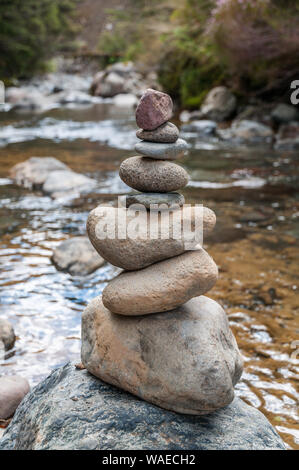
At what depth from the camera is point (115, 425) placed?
256 cm

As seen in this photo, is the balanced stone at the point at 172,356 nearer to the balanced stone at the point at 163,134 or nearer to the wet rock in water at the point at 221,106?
the balanced stone at the point at 163,134

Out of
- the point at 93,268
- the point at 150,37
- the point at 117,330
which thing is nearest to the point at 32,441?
the point at 117,330

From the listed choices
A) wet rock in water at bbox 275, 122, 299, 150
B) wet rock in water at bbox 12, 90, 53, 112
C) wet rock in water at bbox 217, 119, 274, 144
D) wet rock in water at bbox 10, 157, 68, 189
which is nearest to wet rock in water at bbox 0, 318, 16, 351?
wet rock in water at bbox 10, 157, 68, 189

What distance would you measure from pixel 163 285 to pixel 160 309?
6.0 inches

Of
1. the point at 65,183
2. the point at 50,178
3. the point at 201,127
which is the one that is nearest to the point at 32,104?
the point at 201,127

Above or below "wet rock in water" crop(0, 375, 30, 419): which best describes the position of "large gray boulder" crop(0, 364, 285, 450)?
above

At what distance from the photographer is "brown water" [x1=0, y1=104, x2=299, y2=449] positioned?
13.3 ft

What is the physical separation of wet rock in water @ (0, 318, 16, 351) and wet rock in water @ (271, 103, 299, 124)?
38.0ft

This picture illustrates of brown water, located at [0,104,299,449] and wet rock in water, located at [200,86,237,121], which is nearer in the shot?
brown water, located at [0,104,299,449]

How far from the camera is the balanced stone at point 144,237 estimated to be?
9.22 feet

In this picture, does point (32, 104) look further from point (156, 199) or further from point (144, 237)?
point (144, 237)

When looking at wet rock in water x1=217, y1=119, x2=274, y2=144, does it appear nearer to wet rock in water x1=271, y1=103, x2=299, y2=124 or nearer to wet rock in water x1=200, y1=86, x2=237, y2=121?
wet rock in water x1=271, y1=103, x2=299, y2=124

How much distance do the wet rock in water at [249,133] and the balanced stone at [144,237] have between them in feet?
36.6

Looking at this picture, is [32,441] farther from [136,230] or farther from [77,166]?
[77,166]
